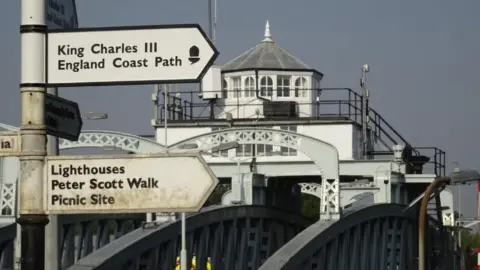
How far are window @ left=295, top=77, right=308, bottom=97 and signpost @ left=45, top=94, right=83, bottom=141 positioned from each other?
5310 centimetres

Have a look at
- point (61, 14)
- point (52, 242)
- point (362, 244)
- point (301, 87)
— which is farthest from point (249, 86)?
point (61, 14)

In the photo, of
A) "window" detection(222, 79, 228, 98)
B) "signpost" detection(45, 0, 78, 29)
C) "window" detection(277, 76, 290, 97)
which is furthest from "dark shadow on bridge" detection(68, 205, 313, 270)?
"signpost" detection(45, 0, 78, 29)

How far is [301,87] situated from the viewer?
63.9 metres

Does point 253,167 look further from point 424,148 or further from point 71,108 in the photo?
point 71,108

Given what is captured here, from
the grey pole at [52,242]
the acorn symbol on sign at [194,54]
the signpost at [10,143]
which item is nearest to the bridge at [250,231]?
the grey pole at [52,242]

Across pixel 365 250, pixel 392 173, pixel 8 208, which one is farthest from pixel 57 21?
pixel 392 173

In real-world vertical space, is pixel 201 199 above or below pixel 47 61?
below

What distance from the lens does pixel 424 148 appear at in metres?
57.4

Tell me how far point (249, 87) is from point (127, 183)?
179 feet

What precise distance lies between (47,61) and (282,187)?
44457 millimetres

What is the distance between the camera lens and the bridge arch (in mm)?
38406

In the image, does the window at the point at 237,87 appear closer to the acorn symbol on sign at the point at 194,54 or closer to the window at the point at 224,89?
the window at the point at 224,89

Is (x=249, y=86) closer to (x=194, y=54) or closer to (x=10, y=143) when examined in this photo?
(x=10, y=143)

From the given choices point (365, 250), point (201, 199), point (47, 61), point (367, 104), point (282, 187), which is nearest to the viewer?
point (201, 199)
